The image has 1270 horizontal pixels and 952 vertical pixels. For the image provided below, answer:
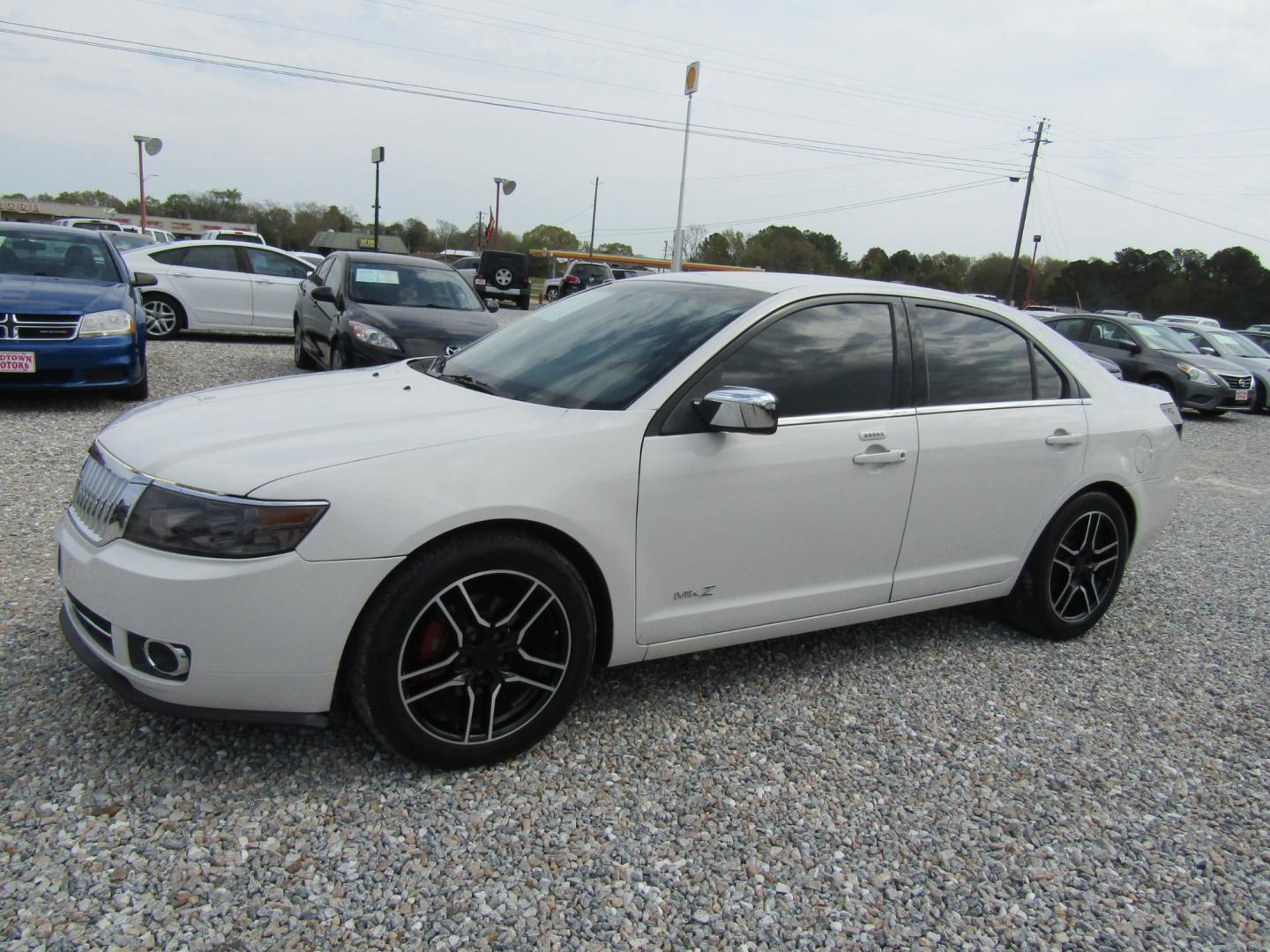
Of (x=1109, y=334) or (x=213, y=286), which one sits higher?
(x=1109, y=334)

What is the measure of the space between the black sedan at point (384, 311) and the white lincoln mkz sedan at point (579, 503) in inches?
174

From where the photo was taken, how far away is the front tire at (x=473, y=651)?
7.86ft

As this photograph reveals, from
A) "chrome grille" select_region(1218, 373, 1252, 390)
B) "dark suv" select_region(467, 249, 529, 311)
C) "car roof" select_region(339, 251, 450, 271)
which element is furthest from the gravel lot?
"dark suv" select_region(467, 249, 529, 311)

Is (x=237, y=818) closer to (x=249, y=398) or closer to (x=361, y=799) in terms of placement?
(x=361, y=799)

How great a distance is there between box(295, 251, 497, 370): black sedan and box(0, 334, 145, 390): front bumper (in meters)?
1.76

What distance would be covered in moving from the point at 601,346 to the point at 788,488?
2.81 feet

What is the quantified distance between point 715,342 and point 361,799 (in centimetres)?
180

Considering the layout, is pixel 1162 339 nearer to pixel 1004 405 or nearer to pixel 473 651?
pixel 1004 405

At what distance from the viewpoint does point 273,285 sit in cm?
1257

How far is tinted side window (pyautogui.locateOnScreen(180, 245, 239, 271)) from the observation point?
12.2 meters

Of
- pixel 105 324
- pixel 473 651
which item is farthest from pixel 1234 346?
pixel 473 651

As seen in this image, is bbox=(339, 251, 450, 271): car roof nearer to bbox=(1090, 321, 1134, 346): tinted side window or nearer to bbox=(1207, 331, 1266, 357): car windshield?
bbox=(1090, 321, 1134, 346): tinted side window

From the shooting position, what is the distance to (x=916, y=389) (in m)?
3.37

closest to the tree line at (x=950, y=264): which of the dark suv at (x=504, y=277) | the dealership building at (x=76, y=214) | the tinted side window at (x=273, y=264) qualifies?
the dealership building at (x=76, y=214)
